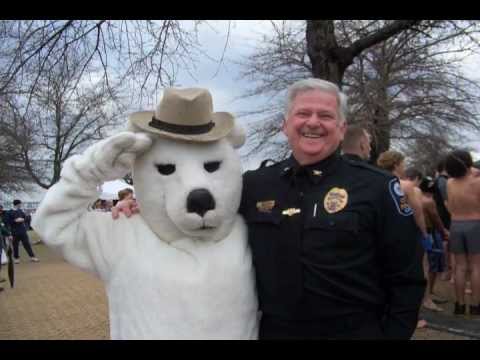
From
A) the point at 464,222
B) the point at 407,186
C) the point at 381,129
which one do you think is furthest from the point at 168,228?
the point at 381,129

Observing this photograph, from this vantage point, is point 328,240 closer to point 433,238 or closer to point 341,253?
point 341,253

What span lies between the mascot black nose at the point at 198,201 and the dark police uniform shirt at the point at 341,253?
269 millimetres

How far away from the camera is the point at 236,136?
8.35 ft

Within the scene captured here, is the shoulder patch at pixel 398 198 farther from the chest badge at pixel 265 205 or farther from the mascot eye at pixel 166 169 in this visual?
the mascot eye at pixel 166 169

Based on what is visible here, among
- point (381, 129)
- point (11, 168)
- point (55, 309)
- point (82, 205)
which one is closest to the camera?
point (82, 205)

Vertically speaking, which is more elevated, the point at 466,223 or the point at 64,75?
the point at 64,75

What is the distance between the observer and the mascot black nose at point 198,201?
7.27 ft

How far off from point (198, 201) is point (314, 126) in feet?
1.91

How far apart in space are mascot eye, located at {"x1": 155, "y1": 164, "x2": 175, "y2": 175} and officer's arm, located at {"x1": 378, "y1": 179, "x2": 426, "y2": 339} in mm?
902

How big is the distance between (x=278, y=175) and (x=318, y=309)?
0.62 metres

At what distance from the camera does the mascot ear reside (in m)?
2.52
